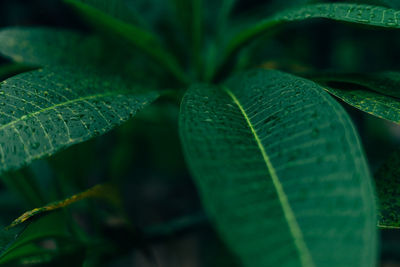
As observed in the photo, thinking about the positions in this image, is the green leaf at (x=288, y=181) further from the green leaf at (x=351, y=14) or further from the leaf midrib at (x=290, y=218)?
the green leaf at (x=351, y=14)

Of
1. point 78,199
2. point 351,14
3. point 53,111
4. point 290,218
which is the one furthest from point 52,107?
point 351,14

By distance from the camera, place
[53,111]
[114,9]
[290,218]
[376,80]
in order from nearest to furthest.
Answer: [290,218] → [53,111] → [376,80] → [114,9]

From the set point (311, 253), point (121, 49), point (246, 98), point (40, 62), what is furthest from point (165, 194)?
point (311, 253)

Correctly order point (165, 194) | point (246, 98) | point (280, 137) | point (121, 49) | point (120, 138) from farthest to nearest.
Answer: point (165, 194) → point (120, 138) → point (121, 49) → point (246, 98) → point (280, 137)

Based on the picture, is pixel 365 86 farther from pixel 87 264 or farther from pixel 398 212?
pixel 87 264

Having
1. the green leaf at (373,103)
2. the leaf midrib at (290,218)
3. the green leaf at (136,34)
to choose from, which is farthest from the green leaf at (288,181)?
the green leaf at (136,34)

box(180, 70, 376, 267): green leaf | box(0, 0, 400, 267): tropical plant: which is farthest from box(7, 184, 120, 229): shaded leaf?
box(180, 70, 376, 267): green leaf

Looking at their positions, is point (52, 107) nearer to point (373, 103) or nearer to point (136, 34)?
point (136, 34)
